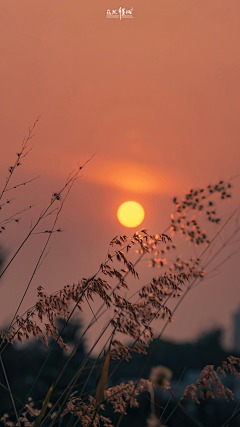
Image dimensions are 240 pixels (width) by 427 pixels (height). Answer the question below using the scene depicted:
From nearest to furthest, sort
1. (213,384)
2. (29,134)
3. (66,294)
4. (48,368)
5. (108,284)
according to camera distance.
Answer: (213,384) → (108,284) → (66,294) → (29,134) → (48,368)

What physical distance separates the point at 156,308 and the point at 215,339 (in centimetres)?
4967

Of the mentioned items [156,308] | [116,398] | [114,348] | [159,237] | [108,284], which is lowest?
[116,398]

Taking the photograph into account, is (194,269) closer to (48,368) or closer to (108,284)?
(108,284)

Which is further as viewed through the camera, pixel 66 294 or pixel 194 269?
pixel 194 269

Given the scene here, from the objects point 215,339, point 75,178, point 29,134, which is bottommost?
point 215,339

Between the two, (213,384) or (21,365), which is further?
(21,365)

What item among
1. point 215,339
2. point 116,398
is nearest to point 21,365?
point 116,398

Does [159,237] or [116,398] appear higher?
[159,237]

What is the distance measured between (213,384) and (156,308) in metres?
0.60

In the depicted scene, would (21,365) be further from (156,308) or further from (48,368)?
(156,308)

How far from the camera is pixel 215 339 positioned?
152 feet

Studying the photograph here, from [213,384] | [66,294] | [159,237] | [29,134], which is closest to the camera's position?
[213,384]

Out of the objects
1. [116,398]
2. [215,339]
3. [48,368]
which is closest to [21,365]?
[48,368]

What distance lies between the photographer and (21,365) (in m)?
17.1
